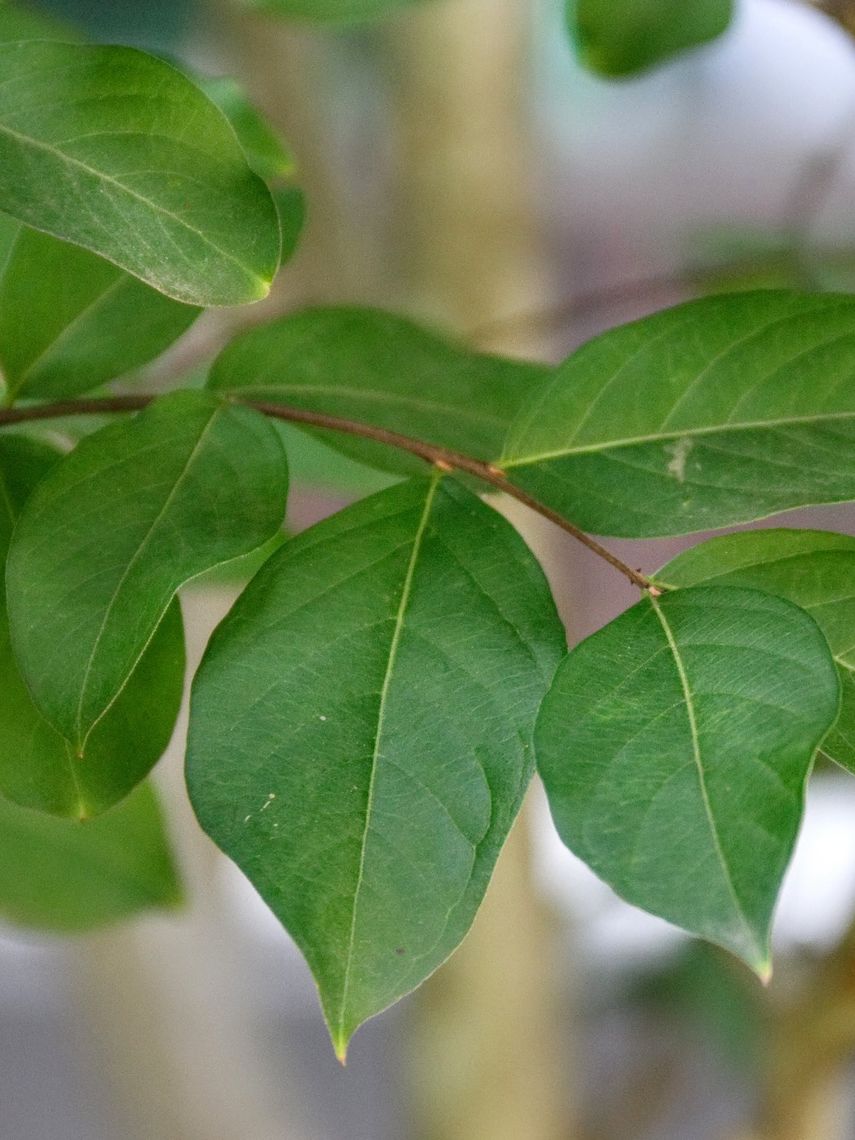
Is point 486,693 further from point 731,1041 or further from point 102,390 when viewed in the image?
point 731,1041

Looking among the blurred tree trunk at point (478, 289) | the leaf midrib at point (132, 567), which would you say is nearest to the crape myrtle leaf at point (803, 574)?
the leaf midrib at point (132, 567)

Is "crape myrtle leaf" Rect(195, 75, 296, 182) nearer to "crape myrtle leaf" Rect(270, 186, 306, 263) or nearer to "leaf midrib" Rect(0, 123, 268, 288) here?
"crape myrtle leaf" Rect(270, 186, 306, 263)

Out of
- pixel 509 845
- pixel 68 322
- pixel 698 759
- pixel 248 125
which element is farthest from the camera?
pixel 509 845

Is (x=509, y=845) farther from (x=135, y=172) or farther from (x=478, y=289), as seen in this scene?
(x=135, y=172)

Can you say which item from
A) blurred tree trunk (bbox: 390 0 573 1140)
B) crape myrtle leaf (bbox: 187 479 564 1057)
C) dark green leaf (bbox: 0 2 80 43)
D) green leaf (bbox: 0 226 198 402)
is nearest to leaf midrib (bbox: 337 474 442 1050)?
crape myrtle leaf (bbox: 187 479 564 1057)

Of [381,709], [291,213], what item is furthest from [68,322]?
[381,709]

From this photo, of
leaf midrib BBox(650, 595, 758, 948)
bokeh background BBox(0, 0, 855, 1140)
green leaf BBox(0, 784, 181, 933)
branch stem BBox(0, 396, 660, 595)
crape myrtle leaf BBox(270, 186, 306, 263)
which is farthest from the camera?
bokeh background BBox(0, 0, 855, 1140)

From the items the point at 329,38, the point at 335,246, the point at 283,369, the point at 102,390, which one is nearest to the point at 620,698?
the point at 283,369
